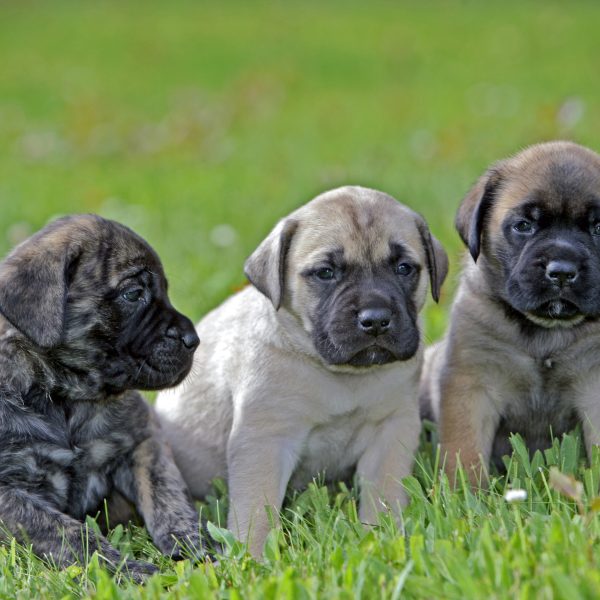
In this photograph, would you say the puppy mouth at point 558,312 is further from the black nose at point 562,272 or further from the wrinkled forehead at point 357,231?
the wrinkled forehead at point 357,231

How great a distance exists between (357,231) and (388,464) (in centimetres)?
100

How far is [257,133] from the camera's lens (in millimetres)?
13203

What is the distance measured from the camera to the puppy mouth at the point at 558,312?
14.9ft

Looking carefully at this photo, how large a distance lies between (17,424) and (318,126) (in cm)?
949

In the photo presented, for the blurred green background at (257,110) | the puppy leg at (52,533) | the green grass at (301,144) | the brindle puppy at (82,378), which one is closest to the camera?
the green grass at (301,144)

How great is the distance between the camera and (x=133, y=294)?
4582mm

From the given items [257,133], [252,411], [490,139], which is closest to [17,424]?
[252,411]

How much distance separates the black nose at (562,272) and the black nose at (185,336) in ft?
4.93

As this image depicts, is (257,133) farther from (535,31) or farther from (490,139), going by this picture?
(535,31)

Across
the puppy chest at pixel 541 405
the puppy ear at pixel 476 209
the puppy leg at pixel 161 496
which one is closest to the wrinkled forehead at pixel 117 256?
the puppy leg at pixel 161 496

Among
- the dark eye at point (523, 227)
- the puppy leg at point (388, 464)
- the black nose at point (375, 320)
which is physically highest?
the dark eye at point (523, 227)

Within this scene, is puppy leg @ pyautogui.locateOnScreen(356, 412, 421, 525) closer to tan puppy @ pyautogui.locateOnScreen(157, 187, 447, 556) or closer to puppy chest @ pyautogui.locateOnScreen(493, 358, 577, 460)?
tan puppy @ pyautogui.locateOnScreen(157, 187, 447, 556)

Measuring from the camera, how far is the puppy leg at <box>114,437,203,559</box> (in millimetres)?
4461

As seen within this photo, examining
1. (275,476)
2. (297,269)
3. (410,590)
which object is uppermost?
(297,269)
